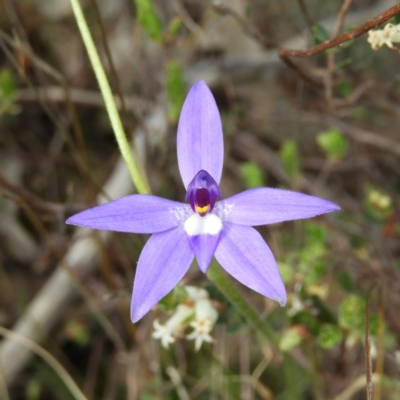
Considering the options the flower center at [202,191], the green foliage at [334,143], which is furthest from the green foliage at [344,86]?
the flower center at [202,191]

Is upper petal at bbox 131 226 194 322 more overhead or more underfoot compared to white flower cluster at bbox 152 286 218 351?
more overhead

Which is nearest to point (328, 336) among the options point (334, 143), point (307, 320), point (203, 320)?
point (307, 320)

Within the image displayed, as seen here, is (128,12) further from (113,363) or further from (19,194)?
(113,363)

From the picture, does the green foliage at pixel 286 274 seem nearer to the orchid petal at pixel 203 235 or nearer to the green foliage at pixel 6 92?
the orchid petal at pixel 203 235

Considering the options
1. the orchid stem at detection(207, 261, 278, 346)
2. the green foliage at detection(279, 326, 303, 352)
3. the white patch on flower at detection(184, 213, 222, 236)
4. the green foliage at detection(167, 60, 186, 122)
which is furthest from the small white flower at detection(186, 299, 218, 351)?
the green foliage at detection(167, 60, 186, 122)

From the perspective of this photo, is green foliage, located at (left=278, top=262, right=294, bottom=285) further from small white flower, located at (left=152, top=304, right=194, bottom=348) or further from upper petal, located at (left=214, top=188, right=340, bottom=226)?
upper petal, located at (left=214, top=188, right=340, bottom=226)
